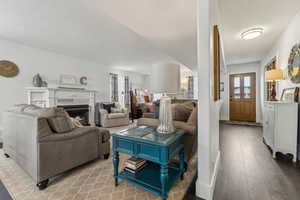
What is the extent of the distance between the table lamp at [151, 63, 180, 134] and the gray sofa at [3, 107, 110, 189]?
3.92ft

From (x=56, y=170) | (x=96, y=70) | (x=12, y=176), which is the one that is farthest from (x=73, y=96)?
(x=56, y=170)

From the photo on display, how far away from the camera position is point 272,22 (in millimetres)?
2479

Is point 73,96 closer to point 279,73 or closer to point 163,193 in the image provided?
point 163,193

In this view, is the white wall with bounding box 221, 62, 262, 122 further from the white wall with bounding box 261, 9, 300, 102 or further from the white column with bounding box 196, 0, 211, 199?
the white column with bounding box 196, 0, 211, 199

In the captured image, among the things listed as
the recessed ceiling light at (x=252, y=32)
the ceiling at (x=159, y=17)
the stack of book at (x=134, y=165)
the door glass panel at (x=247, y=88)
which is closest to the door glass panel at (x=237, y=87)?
the door glass panel at (x=247, y=88)

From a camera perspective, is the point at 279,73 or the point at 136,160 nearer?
the point at 136,160

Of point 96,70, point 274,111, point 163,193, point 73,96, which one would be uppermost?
point 96,70

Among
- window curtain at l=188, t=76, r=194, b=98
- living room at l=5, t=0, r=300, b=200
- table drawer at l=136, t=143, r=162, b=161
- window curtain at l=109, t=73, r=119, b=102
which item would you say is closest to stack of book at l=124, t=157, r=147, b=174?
living room at l=5, t=0, r=300, b=200

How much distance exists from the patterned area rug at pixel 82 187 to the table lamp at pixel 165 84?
2.34ft

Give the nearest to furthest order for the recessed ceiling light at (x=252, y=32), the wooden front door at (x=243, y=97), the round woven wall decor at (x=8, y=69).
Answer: the recessed ceiling light at (x=252, y=32), the round woven wall decor at (x=8, y=69), the wooden front door at (x=243, y=97)

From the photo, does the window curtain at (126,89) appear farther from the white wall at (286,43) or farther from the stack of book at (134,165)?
the white wall at (286,43)

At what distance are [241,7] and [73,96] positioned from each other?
4.84 meters

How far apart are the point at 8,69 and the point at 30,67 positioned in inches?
17.7

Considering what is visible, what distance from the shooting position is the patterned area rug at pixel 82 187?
54.6 inches
